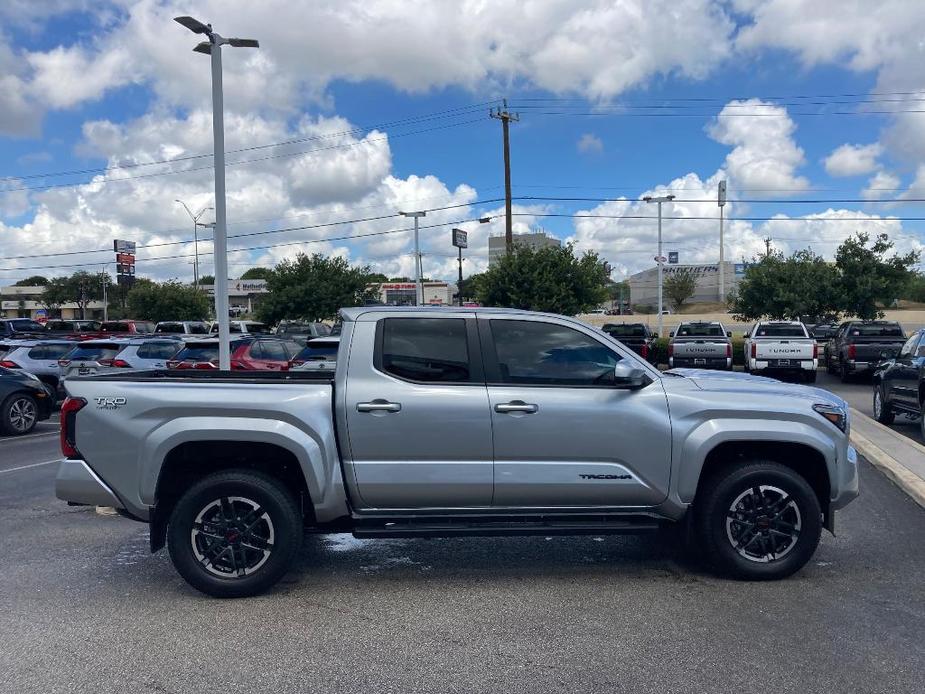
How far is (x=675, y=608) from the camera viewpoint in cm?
493

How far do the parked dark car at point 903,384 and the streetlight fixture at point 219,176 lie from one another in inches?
444

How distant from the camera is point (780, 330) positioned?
22.7 meters

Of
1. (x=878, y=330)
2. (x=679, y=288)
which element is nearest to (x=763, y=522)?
(x=878, y=330)

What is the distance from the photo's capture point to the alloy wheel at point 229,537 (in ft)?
16.8

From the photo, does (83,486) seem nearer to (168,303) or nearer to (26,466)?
(26,466)

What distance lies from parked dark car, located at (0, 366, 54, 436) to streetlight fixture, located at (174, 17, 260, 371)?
10.2ft

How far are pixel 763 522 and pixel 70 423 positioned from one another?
4705 millimetres

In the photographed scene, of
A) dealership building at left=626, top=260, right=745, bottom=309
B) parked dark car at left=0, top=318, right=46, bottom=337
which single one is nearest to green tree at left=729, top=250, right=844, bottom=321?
parked dark car at left=0, top=318, right=46, bottom=337

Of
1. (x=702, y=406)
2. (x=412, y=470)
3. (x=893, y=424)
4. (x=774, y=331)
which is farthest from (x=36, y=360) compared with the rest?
(x=774, y=331)

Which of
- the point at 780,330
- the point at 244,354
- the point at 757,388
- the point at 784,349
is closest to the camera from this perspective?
the point at 757,388

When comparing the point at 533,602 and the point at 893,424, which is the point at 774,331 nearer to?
Result: the point at 893,424

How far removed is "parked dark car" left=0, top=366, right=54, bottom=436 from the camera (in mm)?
13242

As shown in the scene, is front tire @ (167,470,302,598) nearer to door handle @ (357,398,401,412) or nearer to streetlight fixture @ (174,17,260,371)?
door handle @ (357,398,401,412)

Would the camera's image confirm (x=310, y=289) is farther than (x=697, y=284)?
No
